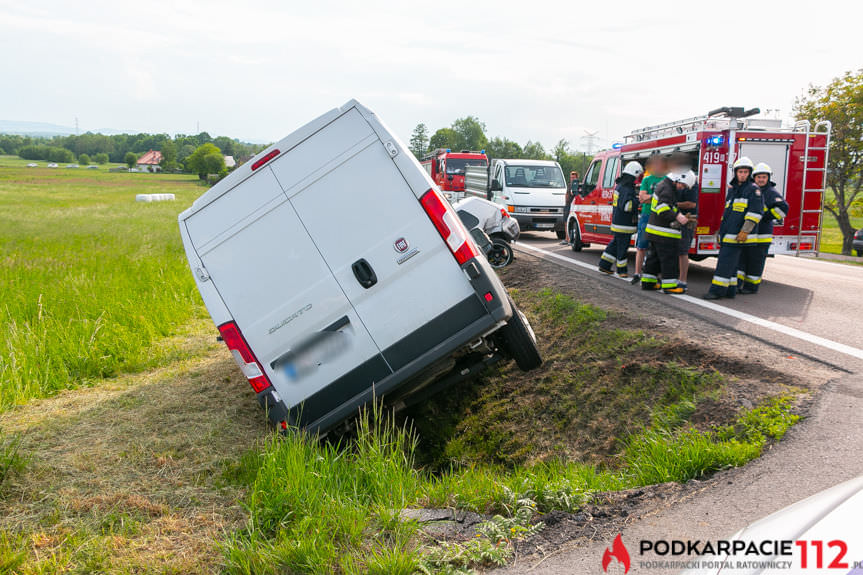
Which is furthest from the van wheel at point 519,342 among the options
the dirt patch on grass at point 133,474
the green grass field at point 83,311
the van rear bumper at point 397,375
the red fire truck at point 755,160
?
the red fire truck at point 755,160

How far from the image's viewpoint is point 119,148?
575ft

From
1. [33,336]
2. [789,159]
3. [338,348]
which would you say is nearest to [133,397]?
[33,336]

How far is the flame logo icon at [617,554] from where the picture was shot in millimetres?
2760

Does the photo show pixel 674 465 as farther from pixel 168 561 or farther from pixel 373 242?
pixel 168 561

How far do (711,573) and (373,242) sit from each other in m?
3.32

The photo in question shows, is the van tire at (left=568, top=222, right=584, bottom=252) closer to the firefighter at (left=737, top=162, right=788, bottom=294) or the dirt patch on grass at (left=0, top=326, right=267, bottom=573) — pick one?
the firefighter at (left=737, top=162, right=788, bottom=294)

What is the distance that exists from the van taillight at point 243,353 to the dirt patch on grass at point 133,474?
0.66m

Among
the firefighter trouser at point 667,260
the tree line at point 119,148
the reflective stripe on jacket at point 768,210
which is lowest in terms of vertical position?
the firefighter trouser at point 667,260

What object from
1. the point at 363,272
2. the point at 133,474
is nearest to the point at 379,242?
the point at 363,272

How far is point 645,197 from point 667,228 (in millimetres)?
799

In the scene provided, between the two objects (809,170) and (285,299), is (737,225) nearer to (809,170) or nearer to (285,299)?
(809,170)

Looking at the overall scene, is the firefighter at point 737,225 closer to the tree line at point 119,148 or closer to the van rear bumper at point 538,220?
the van rear bumper at point 538,220

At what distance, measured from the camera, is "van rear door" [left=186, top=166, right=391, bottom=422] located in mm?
4605

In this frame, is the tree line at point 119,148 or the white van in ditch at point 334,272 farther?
the tree line at point 119,148
